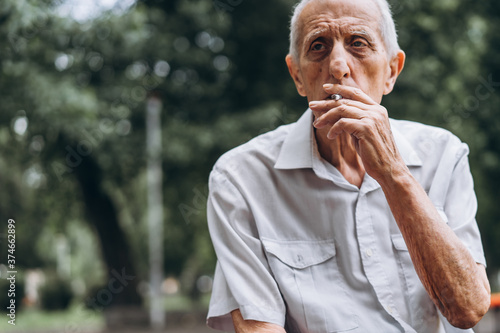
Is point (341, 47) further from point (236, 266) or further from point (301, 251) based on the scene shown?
point (236, 266)

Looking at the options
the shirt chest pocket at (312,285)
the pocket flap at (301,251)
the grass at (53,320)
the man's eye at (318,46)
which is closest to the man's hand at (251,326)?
the shirt chest pocket at (312,285)

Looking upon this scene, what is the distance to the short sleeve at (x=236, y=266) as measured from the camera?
1.78 metres

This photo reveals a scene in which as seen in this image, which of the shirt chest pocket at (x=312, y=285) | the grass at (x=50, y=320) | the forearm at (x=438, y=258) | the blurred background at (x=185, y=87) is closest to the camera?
the forearm at (x=438, y=258)

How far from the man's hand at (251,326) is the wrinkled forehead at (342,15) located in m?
0.94

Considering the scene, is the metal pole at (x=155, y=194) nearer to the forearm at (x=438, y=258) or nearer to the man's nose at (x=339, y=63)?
the man's nose at (x=339, y=63)

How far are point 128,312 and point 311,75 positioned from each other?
14.6 m

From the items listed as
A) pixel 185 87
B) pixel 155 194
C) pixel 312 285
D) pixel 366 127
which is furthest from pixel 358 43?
pixel 155 194

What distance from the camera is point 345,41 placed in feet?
6.28

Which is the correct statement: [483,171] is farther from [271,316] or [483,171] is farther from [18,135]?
[271,316]

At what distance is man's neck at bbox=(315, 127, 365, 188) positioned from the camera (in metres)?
2.04

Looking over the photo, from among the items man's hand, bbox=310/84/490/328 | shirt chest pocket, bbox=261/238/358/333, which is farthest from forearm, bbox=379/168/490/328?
shirt chest pocket, bbox=261/238/358/333

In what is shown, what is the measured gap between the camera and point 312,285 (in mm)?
1875

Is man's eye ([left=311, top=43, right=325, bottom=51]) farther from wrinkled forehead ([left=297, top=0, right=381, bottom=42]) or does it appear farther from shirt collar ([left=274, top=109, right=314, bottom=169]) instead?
shirt collar ([left=274, top=109, right=314, bottom=169])

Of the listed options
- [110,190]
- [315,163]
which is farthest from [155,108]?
[315,163]
